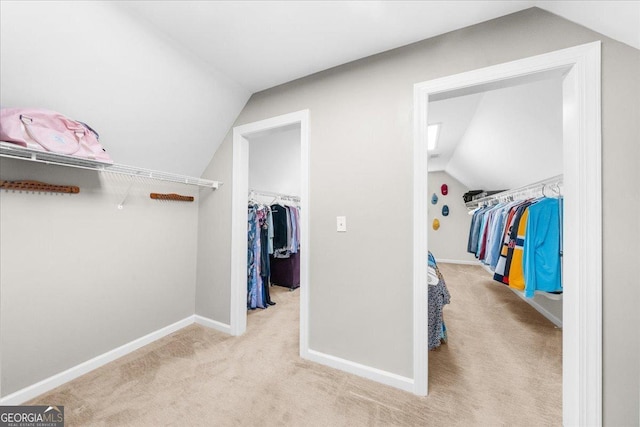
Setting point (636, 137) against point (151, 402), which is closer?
point (636, 137)

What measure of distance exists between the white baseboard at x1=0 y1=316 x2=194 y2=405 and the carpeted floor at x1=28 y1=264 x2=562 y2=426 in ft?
0.17

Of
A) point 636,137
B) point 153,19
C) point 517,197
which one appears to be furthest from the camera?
point 517,197

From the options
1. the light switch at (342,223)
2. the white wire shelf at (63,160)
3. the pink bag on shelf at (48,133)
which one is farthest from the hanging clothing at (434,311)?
the pink bag on shelf at (48,133)

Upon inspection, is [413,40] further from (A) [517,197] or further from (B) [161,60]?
(A) [517,197]

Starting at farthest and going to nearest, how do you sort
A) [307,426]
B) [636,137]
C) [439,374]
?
[439,374] → [307,426] → [636,137]

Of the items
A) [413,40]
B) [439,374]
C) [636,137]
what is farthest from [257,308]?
[636,137]

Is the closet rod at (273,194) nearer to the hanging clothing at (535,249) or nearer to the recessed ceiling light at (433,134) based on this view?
the recessed ceiling light at (433,134)

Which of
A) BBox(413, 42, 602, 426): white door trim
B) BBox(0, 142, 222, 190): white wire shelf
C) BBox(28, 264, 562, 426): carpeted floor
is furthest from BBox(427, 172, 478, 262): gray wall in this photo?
BBox(0, 142, 222, 190): white wire shelf

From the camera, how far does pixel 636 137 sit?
114cm

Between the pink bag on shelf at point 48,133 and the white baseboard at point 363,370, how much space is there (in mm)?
2060

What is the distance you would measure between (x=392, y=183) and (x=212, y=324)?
2270 mm

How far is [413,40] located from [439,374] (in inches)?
93.3

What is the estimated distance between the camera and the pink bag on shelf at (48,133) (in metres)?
1.23

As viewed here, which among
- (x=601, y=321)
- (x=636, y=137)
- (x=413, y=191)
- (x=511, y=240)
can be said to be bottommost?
(x=601, y=321)
